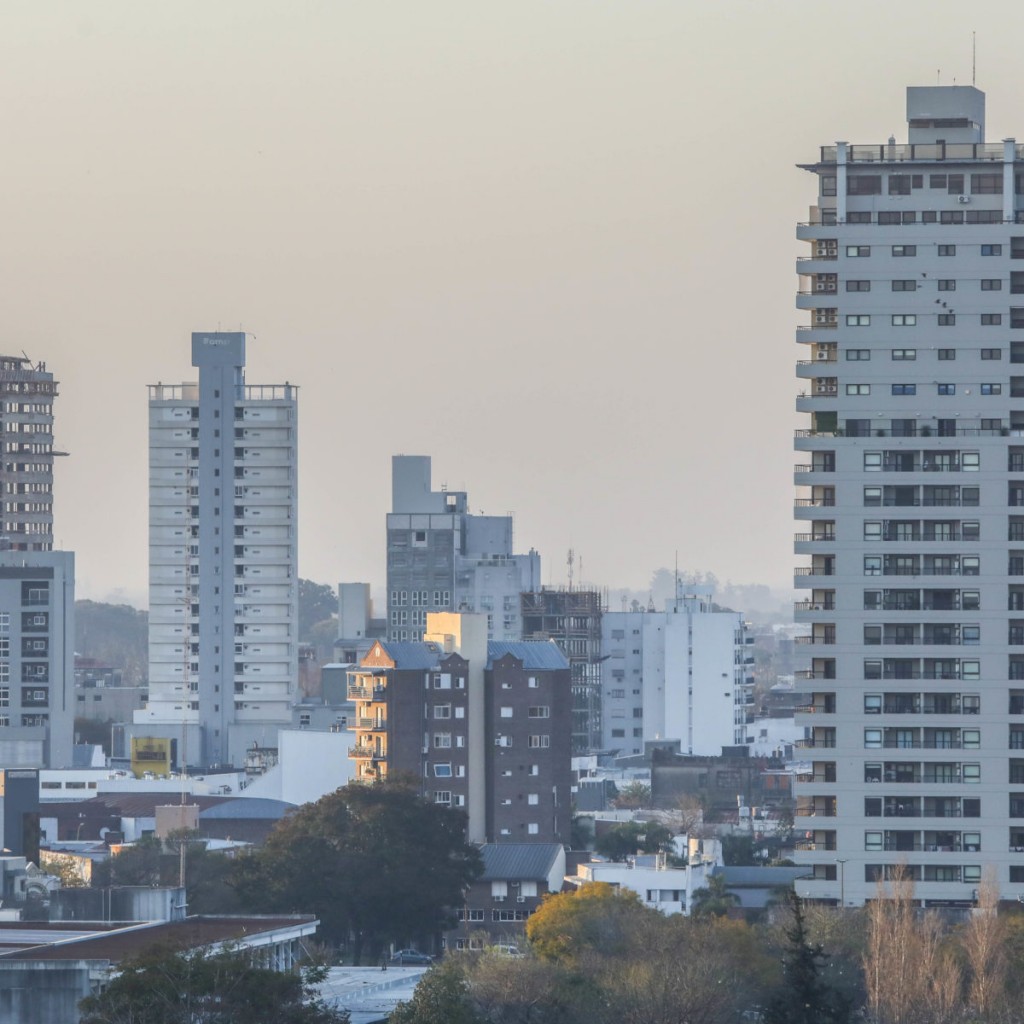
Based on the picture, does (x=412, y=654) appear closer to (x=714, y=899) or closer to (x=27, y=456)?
(x=714, y=899)

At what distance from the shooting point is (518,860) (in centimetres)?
9788

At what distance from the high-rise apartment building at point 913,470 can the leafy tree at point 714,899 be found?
22.6 ft

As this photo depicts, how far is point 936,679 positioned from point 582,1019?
62.6 feet

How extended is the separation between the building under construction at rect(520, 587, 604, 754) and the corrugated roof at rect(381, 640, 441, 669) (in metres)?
49.9

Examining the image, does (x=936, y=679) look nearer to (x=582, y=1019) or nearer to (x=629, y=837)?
(x=582, y=1019)

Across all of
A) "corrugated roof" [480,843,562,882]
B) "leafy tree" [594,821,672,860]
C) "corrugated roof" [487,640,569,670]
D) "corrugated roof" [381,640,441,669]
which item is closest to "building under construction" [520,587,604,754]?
"leafy tree" [594,821,672,860]

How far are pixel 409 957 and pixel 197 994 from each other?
33.8 m

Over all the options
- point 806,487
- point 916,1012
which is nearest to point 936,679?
point 806,487

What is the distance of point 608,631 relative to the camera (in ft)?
552

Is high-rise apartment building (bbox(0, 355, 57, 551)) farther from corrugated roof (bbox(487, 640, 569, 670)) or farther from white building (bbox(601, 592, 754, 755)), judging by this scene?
corrugated roof (bbox(487, 640, 569, 670))

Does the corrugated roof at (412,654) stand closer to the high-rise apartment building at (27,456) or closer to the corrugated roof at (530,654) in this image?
the corrugated roof at (530,654)

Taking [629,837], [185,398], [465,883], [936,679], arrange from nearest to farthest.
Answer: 1. [936,679]
2. [465,883]
3. [629,837]
4. [185,398]

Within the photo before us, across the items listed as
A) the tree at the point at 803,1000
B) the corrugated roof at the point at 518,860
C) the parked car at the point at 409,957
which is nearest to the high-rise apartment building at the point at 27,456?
the corrugated roof at the point at 518,860

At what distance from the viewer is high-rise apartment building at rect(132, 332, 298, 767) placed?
153125 millimetres
